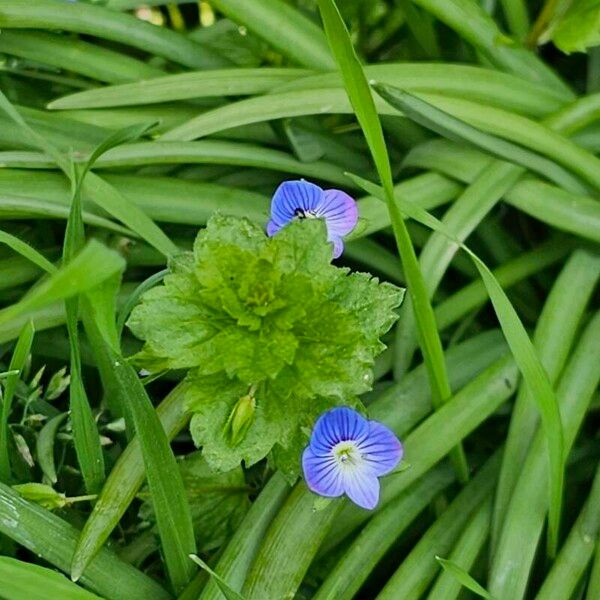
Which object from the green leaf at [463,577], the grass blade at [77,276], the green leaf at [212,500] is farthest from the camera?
the green leaf at [212,500]

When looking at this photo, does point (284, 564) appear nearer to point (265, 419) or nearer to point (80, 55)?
point (265, 419)

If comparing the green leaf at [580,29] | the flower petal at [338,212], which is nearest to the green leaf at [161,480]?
the flower petal at [338,212]

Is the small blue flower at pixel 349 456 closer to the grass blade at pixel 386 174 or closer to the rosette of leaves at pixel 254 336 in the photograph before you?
the rosette of leaves at pixel 254 336

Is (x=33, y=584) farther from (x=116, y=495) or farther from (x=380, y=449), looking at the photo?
(x=380, y=449)

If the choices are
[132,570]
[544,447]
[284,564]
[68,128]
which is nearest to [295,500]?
[284,564]

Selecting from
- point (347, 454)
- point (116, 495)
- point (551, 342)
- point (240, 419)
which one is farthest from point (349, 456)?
point (551, 342)

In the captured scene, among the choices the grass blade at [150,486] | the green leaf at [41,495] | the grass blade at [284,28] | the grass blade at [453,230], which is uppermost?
the grass blade at [284,28]

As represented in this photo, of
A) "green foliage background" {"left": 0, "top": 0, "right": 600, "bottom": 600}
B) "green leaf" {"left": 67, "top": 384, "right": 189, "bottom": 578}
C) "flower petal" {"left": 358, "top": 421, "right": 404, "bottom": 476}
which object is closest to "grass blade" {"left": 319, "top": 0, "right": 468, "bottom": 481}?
"green foliage background" {"left": 0, "top": 0, "right": 600, "bottom": 600}

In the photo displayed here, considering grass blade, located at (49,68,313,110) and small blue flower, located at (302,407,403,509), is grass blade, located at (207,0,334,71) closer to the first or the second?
grass blade, located at (49,68,313,110)

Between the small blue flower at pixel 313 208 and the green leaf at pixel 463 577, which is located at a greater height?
the small blue flower at pixel 313 208
